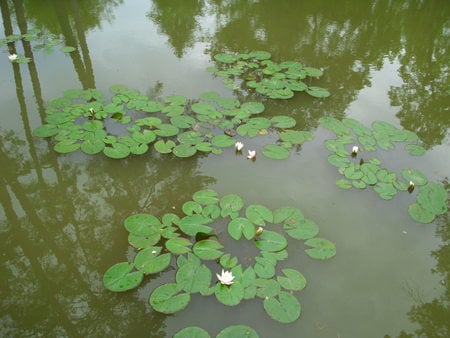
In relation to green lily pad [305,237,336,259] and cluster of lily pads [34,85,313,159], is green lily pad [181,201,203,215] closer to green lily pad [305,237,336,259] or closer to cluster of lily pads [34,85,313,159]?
cluster of lily pads [34,85,313,159]

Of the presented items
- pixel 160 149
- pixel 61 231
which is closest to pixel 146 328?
pixel 61 231

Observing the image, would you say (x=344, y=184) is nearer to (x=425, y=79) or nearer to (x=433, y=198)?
(x=433, y=198)

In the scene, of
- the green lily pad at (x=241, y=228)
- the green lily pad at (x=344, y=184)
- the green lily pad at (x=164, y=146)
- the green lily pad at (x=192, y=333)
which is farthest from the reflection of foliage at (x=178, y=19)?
the green lily pad at (x=192, y=333)

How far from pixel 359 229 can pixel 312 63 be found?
341 centimetres

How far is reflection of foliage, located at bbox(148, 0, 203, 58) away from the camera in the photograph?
613cm

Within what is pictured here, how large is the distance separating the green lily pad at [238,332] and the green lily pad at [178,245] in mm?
682

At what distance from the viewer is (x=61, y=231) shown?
295cm

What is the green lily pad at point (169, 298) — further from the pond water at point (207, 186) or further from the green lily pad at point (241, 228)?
the green lily pad at point (241, 228)

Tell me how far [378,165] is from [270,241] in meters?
1.69

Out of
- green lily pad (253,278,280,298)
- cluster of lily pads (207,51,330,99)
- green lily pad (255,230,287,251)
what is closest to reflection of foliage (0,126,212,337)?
green lily pad (253,278,280,298)

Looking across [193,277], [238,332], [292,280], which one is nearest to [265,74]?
[292,280]

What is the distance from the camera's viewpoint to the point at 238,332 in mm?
2275

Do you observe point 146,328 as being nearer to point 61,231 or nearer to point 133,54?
point 61,231

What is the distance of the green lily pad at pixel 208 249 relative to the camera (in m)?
2.69
